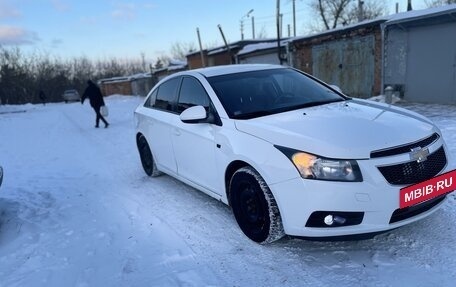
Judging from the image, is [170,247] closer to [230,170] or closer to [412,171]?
[230,170]

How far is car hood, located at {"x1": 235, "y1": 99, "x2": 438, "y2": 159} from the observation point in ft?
9.54

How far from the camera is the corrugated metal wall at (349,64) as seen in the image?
1373cm

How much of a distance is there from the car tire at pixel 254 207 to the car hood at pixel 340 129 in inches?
15.8

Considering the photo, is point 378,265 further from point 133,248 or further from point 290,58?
point 290,58

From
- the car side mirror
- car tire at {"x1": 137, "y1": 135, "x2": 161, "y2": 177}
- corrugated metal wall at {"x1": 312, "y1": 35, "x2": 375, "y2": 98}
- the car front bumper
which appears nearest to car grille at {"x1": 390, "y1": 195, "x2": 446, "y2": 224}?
the car front bumper

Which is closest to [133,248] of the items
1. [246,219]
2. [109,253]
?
[109,253]

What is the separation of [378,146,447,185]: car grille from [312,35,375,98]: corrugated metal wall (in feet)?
37.2

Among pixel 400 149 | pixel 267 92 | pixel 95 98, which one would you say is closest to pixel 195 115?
pixel 267 92

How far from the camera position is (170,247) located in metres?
3.67

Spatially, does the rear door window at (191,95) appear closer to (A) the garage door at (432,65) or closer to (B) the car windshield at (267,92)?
(B) the car windshield at (267,92)

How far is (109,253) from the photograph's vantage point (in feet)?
12.1

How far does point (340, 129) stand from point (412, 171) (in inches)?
24.5

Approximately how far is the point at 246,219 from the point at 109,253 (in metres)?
1.35

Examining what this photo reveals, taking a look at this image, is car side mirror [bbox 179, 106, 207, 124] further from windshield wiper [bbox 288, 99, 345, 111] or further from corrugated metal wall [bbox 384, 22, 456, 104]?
corrugated metal wall [bbox 384, 22, 456, 104]
